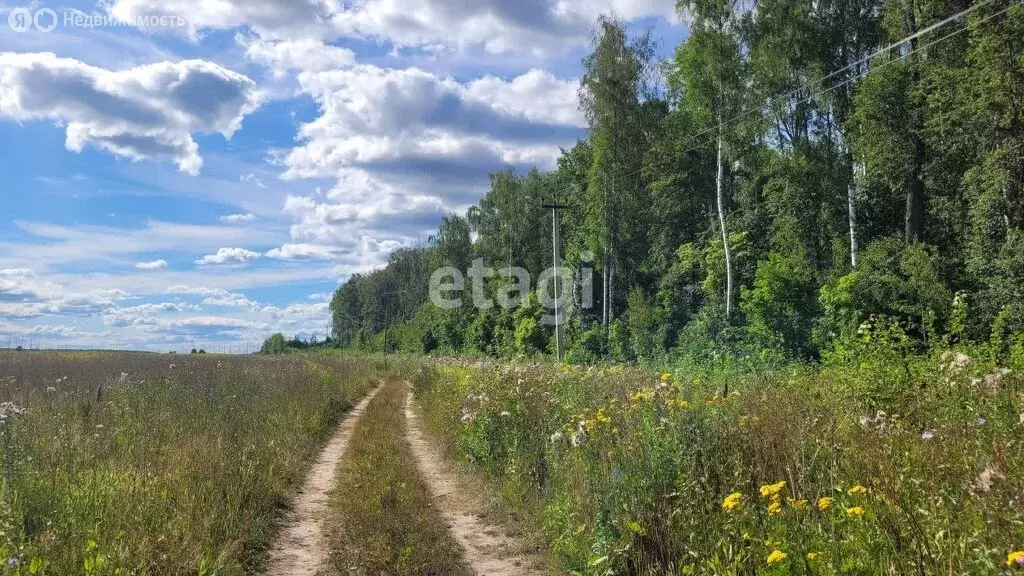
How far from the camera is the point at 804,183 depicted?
2811cm

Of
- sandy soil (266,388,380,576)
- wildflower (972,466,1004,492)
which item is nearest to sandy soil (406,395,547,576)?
sandy soil (266,388,380,576)

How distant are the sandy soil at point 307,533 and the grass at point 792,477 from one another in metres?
2.15

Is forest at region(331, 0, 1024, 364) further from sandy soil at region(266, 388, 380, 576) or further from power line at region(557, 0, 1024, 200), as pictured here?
sandy soil at region(266, 388, 380, 576)

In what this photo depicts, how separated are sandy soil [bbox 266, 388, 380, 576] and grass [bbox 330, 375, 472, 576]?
15cm

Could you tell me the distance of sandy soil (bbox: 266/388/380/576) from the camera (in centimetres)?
603

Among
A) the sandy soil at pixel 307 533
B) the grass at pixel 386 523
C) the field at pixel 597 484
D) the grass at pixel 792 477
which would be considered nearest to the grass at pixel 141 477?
the field at pixel 597 484

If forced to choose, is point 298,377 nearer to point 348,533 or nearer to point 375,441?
point 375,441

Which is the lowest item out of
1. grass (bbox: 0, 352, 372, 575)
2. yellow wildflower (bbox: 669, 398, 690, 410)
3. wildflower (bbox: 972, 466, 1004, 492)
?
grass (bbox: 0, 352, 372, 575)

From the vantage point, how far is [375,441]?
40.8ft

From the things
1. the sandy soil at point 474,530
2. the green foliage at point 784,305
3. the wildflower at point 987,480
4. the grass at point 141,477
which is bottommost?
the sandy soil at point 474,530

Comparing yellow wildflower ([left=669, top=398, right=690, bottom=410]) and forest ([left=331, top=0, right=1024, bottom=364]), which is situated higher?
forest ([left=331, top=0, right=1024, bottom=364])

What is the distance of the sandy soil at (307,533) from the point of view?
19.8 feet

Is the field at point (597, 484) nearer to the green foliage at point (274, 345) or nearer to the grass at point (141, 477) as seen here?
the grass at point (141, 477)

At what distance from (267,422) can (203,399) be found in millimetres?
1152
